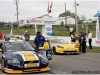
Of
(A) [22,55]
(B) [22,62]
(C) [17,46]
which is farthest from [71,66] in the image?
(B) [22,62]

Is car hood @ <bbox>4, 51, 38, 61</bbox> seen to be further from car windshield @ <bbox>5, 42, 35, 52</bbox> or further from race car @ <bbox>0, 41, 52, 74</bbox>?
car windshield @ <bbox>5, 42, 35, 52</bbox>

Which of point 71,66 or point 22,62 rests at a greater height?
point 22,62

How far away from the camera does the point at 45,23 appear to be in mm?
33875

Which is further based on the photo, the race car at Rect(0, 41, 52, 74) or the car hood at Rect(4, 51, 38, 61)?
the car hood at Rect(4, 51, 38, 61)

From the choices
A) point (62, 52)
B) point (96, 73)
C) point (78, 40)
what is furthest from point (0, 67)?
point (78, 40)

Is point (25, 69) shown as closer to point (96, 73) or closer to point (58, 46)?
point (96, 73)

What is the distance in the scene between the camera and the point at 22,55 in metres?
8.71

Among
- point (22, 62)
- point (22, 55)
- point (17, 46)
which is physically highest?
point (17, 46)

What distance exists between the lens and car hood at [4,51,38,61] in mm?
8492

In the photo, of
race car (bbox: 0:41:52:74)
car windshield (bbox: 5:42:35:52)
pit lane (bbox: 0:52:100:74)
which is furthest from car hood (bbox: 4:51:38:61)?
pit lane (bbox: 0:52:100:74)

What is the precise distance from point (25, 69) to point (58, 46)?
8122 millimetres

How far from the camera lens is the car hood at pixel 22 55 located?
8492 millimetres

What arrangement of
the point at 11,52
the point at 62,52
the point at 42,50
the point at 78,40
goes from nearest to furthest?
the point at 11,52
the point at 42,50
the point at 62,52
the point at 78,40

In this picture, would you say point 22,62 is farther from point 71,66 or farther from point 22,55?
point 71,66
